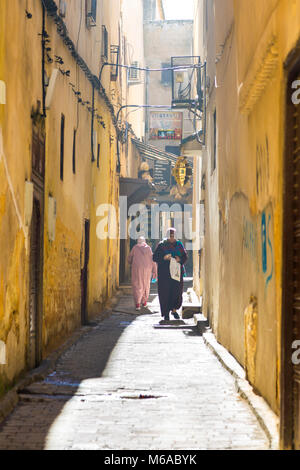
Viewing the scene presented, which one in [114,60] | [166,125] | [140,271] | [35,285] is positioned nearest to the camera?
[35,285]

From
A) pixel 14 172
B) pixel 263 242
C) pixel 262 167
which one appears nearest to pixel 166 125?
pixel 14 172

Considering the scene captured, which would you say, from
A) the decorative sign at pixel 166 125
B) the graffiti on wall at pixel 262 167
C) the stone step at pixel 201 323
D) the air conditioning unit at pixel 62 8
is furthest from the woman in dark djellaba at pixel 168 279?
the decorative sign at pixel 166 125

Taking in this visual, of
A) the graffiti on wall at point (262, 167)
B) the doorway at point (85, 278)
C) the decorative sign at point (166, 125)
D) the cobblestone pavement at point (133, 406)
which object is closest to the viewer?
the cobblestone pavement at point (133, 406)

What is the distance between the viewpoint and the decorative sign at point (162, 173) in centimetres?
2967

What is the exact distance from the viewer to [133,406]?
22.4 ft

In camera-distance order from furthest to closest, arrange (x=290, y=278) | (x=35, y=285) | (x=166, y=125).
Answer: (x=166, y=125) < (x=35, y=285) < (x=290, y=278)

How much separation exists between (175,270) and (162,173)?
14.7 m

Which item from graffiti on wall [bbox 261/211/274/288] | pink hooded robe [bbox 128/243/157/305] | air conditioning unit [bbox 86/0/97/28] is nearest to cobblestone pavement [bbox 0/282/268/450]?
graffiti on wall [bbox 261/211/274/288]

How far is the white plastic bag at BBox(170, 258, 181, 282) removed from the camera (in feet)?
50.3

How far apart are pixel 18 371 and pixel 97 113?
343 inches

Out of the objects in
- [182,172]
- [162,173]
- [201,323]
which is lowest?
[201,323]

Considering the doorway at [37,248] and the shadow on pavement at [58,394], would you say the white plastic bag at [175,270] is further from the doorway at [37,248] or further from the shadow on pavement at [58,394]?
the doorway at [37,248]

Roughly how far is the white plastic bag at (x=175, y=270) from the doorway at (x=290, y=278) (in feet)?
34.2

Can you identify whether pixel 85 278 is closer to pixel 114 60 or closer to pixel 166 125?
pixel 114 60
